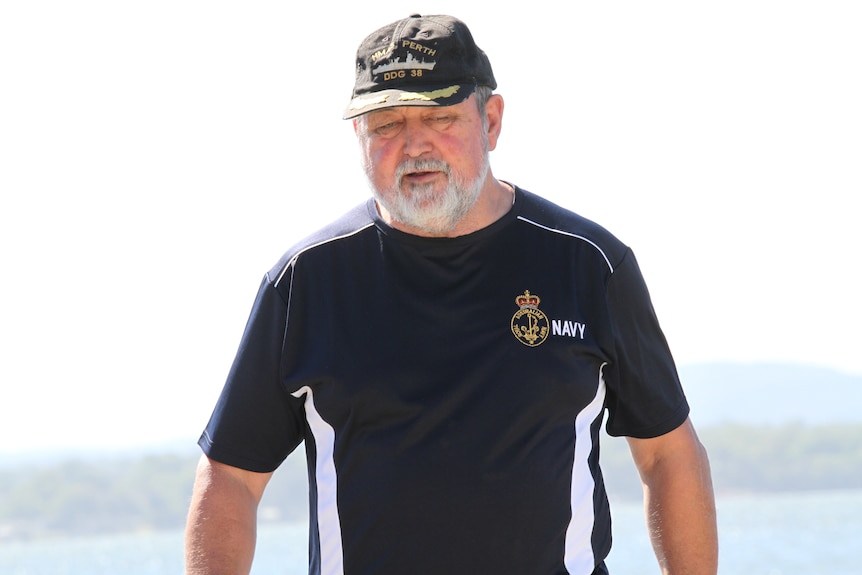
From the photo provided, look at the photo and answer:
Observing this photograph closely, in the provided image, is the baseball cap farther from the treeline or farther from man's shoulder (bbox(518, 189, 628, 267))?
the treeline

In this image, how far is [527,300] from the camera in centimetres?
353

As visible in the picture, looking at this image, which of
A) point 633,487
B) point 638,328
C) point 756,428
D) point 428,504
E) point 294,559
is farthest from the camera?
point 756,428

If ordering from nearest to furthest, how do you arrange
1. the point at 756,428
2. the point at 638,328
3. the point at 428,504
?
the point at 428,504 → the point at 638,328 → the point at 756,428

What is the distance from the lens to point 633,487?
96188 millimetres

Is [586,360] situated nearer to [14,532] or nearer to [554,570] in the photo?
[554,570]

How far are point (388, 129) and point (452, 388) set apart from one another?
2.15ft

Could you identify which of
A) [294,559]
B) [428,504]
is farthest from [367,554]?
[294,559]

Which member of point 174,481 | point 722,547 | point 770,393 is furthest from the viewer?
point 770,393

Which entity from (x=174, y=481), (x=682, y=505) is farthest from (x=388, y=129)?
(x=174, y=481)

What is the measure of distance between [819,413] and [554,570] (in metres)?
178

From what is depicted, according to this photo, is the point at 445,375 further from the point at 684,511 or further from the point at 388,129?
the point at 684,511

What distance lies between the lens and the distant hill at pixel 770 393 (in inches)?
6737

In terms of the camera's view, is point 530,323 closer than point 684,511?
Yes

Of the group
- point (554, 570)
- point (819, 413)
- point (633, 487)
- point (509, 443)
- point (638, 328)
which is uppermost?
point (638, 328)
